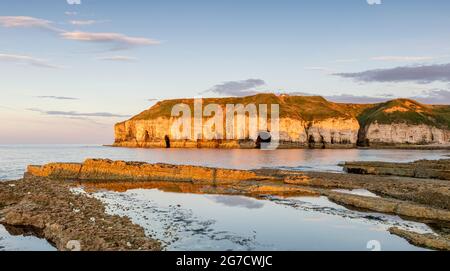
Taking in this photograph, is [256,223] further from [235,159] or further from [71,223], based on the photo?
[235,159]

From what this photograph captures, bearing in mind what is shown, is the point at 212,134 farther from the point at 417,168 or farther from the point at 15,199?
the point at 15,199

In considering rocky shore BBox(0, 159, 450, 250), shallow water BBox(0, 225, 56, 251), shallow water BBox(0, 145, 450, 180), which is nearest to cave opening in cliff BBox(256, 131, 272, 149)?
shallow water BBox(0, 145, 450, 180)

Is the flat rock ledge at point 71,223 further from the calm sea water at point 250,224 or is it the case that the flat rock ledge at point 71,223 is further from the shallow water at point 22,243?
the calm sea water at point 250,224

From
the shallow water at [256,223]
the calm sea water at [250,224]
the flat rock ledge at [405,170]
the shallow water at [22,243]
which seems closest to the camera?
the shallow water at [22,243]

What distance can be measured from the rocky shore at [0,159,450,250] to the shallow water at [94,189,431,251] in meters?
1.57

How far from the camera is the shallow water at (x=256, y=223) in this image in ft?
62.5

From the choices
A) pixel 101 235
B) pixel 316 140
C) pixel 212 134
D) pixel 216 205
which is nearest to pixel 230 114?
pixel 212 134

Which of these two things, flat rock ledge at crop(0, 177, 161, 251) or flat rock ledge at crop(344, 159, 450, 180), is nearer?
flat rock ledge at crop(0, 177, 161, 251)

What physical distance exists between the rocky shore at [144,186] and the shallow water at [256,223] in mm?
1569

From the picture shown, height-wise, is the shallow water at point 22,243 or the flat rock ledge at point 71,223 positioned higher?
the flat rock ledge at point 71,223

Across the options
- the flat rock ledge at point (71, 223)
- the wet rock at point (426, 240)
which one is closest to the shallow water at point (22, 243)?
the flat rock ledge at point (71, 223)

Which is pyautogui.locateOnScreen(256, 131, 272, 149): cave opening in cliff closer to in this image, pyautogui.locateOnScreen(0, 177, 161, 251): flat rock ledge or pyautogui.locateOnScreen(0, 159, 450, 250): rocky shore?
pyautogui.locateOnScreen(0, 159, 450, 250): rocky shore

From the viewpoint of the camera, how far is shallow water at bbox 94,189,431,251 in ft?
62.5

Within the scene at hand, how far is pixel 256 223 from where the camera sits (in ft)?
77.9
